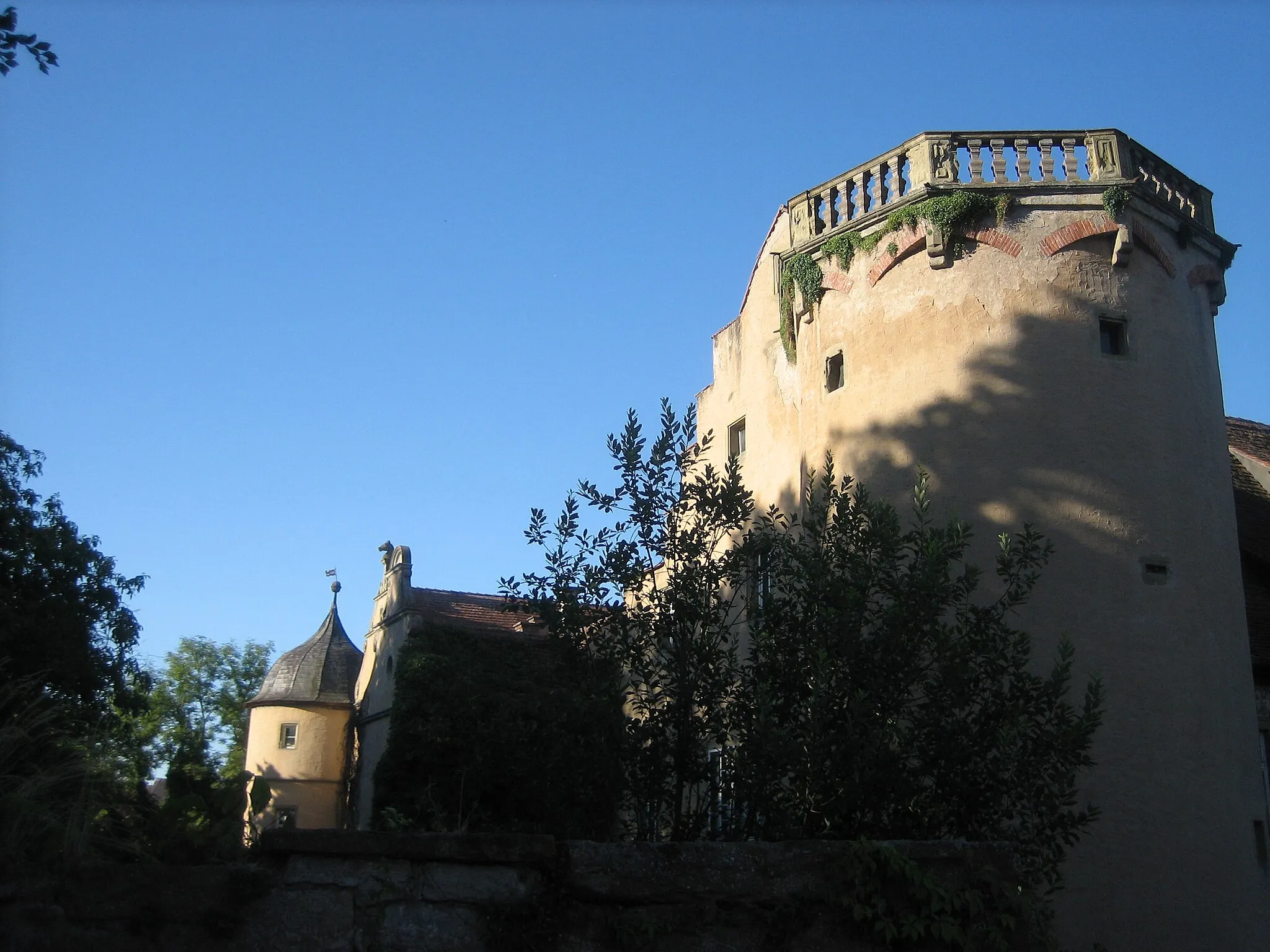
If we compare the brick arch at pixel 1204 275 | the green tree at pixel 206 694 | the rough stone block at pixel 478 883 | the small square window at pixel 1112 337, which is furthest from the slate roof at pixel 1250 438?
the green tree at pixel 206 694

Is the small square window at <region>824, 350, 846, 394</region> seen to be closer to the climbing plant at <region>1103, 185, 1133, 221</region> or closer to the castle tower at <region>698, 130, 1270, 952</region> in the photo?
the castle tower at <region>698, 130, 1270, 952</region>

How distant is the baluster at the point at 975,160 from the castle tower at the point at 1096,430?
2cm

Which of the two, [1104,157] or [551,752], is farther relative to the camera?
[1104,157]

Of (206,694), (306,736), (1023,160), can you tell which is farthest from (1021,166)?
(206,694)

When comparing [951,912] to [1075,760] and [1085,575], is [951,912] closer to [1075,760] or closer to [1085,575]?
[1075,760]

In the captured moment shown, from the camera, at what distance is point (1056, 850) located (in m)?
9.52

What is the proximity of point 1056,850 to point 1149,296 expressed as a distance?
8246 millimetres

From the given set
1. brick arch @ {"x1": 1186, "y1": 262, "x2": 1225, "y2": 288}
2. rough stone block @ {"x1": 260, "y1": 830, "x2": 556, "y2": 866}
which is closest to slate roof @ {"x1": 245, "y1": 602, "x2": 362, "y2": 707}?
brick arch @ {"x1": 1186, "y1": 262, "x2": 1225, "y2": 288}

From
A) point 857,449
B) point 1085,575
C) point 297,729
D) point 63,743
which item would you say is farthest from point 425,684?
point 63,743

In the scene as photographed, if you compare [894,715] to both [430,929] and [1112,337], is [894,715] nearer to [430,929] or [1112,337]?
[430,929]

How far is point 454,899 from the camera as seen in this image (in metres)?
5.33

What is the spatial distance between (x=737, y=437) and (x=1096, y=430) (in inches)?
334

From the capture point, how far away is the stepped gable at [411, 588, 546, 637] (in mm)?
27375

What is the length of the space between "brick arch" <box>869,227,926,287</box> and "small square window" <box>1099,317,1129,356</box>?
2.49 metres
